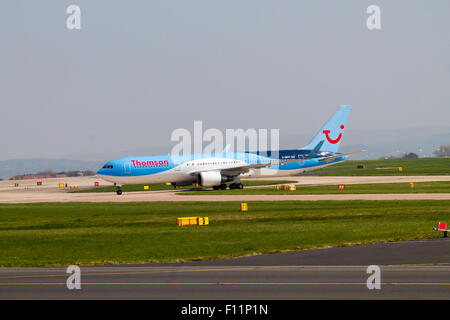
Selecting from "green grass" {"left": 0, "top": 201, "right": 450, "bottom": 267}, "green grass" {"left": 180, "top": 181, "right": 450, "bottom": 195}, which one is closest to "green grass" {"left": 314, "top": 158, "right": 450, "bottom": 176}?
"green grass" {"left": 180, "top": 181, "right": 450, "bottom": 195}

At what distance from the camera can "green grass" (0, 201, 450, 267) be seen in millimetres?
32062

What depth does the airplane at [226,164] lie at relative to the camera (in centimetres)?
7950

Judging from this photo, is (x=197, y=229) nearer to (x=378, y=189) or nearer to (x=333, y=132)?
(x=378, y=189)

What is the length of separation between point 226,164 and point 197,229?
1672 inches

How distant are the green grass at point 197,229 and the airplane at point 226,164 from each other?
19.4 metres

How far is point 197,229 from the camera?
135 ft

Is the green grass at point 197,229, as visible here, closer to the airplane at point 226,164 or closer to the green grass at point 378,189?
the green grass at point 378,189

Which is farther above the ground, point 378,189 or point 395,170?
point 395,170

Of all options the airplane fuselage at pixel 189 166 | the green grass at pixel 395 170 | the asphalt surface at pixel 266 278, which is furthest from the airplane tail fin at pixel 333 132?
the asphalt surface at pixel 266 278

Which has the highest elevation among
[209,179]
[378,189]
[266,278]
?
[209,179]

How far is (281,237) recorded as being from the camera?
36031mm

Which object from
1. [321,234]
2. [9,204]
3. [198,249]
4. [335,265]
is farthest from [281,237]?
[9,204]

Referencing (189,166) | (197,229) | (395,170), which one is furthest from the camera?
(395,170)

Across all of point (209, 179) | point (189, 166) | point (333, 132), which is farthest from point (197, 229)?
point (333, 132)
